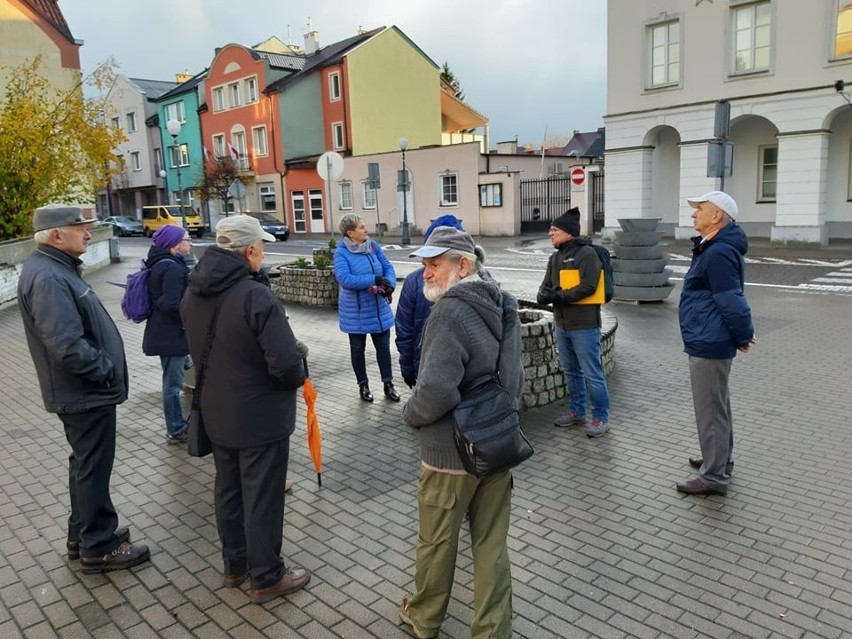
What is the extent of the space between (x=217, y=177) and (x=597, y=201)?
2272cm

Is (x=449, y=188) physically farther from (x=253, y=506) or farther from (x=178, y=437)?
(x=253, y=506)

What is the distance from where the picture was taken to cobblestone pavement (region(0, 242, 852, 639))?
357 cm

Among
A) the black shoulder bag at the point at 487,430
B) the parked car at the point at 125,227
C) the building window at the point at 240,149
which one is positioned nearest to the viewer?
the black shoulder bag at the point at 487,430

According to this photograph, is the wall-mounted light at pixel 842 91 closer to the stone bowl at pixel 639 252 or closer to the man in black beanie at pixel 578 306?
the stone bowl at pixel 639 252

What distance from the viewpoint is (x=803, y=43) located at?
71.9 feet

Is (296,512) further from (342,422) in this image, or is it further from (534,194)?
(534,194)

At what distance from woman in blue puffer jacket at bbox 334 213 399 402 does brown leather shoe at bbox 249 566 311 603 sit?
3.43 m

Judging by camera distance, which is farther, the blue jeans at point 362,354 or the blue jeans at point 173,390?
the blue jeans at point 362,354

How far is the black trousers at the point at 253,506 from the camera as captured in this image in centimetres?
362

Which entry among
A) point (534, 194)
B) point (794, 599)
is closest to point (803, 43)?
point (534, 194)

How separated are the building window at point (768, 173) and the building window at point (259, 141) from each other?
2899 centimetres

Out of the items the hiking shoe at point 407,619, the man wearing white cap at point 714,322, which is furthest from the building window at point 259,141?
the hiking shoe at point 407,619

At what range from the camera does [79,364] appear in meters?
3.75

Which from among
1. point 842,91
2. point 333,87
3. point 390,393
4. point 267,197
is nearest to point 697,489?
point 390,393
